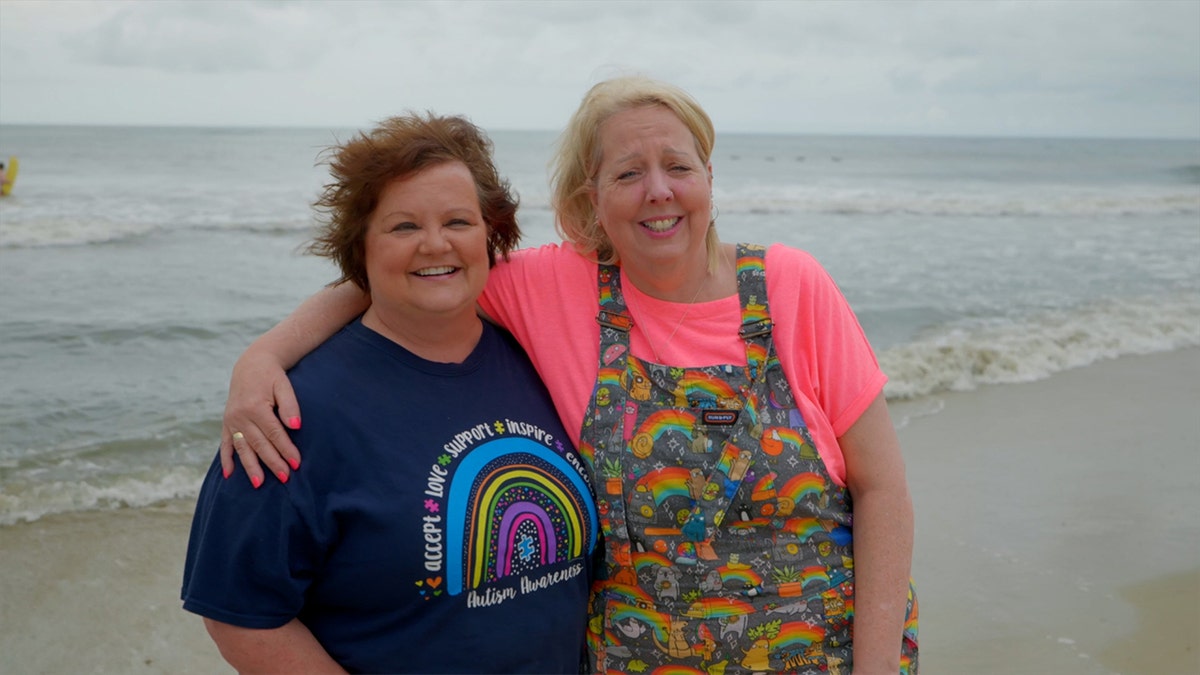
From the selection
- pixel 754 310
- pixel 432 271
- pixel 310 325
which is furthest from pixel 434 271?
pixel 754 310

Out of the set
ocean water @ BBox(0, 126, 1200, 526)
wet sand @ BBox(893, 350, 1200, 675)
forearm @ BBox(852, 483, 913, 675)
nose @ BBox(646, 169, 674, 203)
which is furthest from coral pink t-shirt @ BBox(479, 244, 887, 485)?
wet sand @ BBox(893, 350, 1200, 675)

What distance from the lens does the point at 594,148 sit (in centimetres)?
260

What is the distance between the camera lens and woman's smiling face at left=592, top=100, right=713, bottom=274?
250 cm

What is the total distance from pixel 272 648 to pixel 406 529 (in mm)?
382

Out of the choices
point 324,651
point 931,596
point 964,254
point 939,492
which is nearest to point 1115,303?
point 964,254

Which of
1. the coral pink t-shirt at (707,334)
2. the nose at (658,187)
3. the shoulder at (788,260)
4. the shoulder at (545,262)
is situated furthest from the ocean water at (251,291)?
the shoulder at (788,260)

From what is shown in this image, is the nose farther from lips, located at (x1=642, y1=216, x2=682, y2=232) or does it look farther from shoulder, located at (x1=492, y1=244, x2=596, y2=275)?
shoulder, located at (x1=492, y1=244, x2=596, y2=275)

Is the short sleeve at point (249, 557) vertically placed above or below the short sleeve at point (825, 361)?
below

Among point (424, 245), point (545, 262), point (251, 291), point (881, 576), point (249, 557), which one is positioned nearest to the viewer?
point (249, 557)

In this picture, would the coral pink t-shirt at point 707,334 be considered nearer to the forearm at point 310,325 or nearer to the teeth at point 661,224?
the teeth at point 661,224

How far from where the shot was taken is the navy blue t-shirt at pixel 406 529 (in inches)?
80.4

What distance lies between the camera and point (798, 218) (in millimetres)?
22016

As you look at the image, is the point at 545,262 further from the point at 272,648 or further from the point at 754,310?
the point at 272,648

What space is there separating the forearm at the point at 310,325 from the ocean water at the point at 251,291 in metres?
0.41
